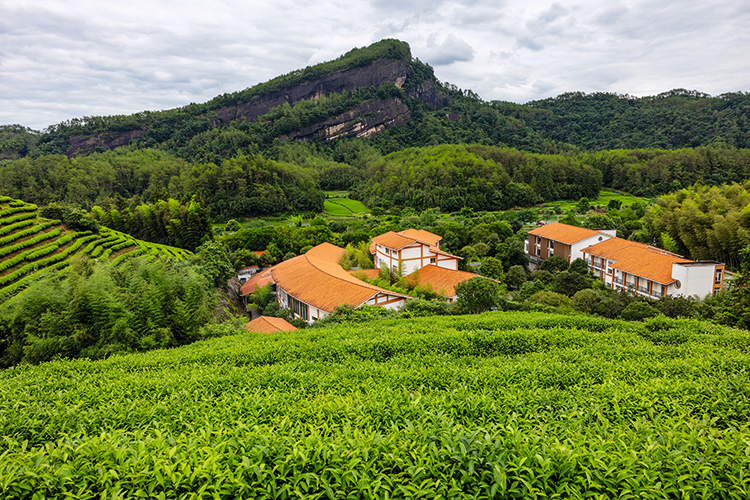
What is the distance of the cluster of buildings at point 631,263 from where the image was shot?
19281mm

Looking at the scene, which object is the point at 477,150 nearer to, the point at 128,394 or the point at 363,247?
the point at 363,247

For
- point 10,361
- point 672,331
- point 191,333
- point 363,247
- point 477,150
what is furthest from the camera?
point 477,150

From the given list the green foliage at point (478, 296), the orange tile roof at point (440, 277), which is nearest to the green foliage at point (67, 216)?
the orange tile roof at point (440, 277)

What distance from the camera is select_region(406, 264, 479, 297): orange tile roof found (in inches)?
799

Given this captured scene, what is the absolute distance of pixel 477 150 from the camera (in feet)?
229

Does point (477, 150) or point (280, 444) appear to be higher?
point (477, 150)

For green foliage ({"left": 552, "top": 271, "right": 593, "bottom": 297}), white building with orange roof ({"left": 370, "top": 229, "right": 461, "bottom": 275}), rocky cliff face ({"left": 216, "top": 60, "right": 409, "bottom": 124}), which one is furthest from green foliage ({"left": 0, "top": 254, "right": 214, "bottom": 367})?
rocky cliff face ({"left": 216, "top": 60, "right": 409, "bottom": 124})

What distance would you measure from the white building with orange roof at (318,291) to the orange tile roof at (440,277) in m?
3.23

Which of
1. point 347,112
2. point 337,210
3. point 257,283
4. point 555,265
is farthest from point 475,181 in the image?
point 347,112

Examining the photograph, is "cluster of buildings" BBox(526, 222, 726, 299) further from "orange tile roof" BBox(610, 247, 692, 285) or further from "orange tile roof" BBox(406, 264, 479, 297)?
"orange tile roof" BBox(406, 264, 479, 297)

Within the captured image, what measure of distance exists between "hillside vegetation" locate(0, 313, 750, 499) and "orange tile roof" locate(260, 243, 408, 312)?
30.2 feet

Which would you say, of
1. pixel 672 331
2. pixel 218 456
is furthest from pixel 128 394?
pixel 672 331

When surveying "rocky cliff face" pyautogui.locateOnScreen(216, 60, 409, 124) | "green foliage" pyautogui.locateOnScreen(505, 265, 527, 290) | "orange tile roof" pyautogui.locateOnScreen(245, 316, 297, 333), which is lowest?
"green foliage" pyautogui.locateOnScreen(505, 265, 527, 290)

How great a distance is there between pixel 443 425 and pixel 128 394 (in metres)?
4.24
